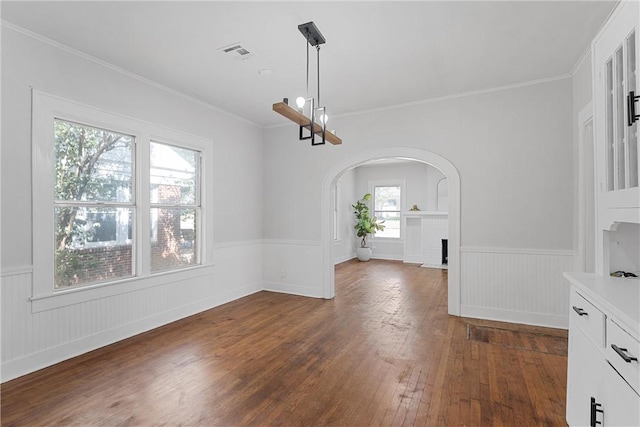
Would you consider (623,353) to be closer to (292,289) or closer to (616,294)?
(616,294)

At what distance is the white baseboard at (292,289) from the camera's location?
17.4ft

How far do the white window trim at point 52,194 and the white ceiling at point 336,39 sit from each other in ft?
1.93

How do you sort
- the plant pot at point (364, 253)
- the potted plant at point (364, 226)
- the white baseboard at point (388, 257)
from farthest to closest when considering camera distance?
the white baseboard at point (388, 257), the plant pot at point (364, 253), the potted plant at point (364, 226)

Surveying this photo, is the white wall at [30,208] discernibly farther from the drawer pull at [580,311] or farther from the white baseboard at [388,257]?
the white baseboard at [388,257]

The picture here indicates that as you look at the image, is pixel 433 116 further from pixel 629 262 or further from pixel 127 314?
pixel 127 314

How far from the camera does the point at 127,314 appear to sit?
3.55 m

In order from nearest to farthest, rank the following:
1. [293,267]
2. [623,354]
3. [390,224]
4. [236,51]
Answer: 1. [623,354]
2. [236,51]
3. [293,267]
4. [390,224]

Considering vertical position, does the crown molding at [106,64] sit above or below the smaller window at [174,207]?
above

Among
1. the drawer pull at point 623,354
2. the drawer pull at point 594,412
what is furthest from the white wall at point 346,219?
the drawer pull at point 623,354

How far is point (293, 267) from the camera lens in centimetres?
550

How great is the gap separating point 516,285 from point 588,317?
2.60m

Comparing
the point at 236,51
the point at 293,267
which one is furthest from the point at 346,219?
the point at 236,51

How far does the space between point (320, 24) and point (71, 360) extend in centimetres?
379

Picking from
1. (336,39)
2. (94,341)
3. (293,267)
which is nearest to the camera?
(336,39)
